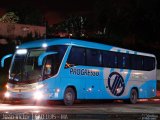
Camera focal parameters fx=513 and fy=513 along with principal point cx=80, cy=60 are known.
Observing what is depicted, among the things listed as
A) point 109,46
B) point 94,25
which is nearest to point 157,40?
point 94,25

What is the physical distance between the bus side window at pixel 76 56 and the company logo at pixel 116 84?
3.26m

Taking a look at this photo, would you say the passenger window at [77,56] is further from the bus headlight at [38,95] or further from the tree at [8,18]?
the tree at [8,18]

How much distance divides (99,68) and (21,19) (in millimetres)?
69317

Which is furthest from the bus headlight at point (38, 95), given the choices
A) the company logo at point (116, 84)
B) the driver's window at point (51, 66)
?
the company logo at point (116, 84)

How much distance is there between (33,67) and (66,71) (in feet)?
5.48

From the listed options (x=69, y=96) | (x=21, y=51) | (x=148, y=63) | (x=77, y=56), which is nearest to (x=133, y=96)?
(x=148, y=63)

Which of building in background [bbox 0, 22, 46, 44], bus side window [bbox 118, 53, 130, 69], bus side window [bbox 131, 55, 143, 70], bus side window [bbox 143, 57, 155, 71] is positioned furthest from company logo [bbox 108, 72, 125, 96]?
building in background [bbox 0, 22, 46, 44]

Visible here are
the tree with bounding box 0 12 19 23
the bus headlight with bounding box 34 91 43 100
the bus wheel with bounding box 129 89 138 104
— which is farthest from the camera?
the tree with bounding box 0 12 19 23

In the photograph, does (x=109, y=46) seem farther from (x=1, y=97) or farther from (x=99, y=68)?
(x=1, y=97)

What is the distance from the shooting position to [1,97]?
30484 mm

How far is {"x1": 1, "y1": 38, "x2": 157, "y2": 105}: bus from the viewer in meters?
24.8

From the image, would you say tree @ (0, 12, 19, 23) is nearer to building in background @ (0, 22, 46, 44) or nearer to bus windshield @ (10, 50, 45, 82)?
building in background @ (0, 22, 46, 44)

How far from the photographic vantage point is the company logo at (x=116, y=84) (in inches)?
1162

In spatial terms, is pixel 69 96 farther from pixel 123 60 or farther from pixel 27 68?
pixel 123 60
